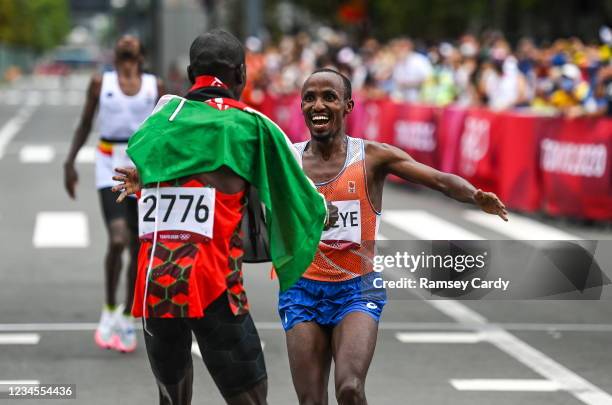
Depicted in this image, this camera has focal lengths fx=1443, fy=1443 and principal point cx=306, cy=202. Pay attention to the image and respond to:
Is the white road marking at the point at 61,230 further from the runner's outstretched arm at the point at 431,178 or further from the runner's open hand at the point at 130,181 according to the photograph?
the runner's open hand at the point at 130,181

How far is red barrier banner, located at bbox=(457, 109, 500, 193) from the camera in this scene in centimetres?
1838

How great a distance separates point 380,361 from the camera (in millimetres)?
9062

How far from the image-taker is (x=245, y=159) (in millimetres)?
5418

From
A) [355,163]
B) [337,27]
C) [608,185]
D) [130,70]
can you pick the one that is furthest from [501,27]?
[355,163]

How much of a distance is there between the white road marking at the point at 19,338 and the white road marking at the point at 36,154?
16.2 meters

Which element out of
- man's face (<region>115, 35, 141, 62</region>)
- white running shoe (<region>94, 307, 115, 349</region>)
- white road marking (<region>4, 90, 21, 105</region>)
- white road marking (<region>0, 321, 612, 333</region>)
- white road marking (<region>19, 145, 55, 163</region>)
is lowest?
white road marking (<region>4, 90, 21, 105</region>)

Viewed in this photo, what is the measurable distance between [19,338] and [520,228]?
7838 millimetres

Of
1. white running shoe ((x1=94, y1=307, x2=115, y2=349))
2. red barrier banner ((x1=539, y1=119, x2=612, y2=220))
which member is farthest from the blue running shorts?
red barrier banner ((x1=539, y1=119, x2=612, y2=220))

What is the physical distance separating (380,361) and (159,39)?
46.9 m

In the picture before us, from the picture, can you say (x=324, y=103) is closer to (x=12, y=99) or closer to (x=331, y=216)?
(x=331, y=216)

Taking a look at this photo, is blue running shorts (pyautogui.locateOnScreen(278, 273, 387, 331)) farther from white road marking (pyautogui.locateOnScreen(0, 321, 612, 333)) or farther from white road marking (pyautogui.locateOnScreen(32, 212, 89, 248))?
white road marking (pyautogui.locateOnScreen(32, 212, 89, 248))

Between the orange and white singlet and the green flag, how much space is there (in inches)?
24.6

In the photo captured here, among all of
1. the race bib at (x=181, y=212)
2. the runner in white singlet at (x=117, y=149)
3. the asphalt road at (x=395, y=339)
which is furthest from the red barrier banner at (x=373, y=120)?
the race bib at (x=181, y=212)

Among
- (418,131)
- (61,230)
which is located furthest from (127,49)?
(418,131)
